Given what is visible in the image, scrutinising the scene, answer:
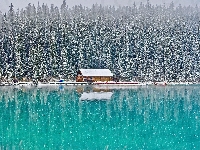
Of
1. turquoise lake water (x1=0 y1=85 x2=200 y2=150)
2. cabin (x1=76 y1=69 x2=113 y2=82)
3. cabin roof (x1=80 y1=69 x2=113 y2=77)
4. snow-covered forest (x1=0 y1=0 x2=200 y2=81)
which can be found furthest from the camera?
cabin roof (x1=80 y1=69 x2=113 y2=77)

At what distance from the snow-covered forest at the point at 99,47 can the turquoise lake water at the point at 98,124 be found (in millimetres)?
34749

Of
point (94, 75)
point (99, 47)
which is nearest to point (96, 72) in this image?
point (94, 75)

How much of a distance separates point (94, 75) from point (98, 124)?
5633 cm

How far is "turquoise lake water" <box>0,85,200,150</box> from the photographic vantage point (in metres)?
27.0

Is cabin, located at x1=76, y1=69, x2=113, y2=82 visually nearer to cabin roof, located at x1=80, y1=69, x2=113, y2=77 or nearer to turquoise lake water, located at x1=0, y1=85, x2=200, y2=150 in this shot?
cabin roof, located at x1=80, y1=69, x2=113, y2=77

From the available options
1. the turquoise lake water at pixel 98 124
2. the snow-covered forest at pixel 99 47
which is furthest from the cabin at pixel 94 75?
the turquoise lake water at pixel 98 124

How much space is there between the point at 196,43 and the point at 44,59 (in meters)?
45.9

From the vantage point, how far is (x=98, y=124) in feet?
115

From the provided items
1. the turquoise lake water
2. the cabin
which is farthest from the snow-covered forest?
the turquoise lake water

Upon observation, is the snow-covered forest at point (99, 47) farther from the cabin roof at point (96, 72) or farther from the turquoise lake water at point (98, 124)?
the turquoise lake water at point (98, 124)

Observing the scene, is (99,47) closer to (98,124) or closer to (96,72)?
(96,72)

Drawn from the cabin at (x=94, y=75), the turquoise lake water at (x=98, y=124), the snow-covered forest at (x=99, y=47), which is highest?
the snow-covered forest at (x=99, y=47)

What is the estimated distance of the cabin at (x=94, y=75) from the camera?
90.1 metres

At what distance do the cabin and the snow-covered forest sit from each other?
220 cm
